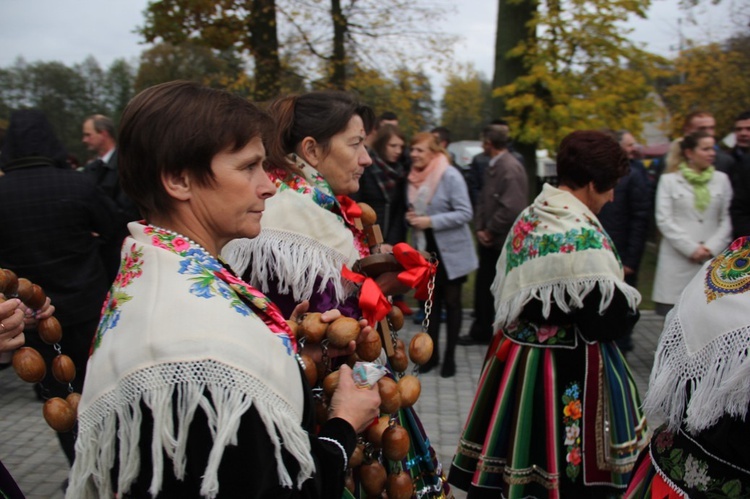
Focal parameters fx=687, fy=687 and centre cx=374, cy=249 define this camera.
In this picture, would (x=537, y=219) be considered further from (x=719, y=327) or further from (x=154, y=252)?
(x=154, y=252)

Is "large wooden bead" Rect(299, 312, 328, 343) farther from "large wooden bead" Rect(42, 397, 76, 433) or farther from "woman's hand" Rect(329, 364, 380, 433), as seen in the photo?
"large wooden bead" Rect(42, 397, 76, 433)

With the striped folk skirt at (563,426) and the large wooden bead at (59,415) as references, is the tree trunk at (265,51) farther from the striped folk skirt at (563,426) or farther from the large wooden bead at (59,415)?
the large wooden bead at (59,415)

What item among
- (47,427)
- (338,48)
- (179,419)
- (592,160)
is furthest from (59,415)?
(338,48)

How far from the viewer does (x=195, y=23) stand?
419 inches

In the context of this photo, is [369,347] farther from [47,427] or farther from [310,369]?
[47,427]

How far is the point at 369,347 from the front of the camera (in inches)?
73.0

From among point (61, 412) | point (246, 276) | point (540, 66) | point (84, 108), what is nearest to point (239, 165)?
point (61, 412)

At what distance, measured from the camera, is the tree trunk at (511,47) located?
8.55 meters

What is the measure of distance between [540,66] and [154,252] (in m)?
7.30

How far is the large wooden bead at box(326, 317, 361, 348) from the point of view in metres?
1.74

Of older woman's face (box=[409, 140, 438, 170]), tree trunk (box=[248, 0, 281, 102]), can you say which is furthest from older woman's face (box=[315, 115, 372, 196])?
tree trunk (box=[248, 0, 281, 102])

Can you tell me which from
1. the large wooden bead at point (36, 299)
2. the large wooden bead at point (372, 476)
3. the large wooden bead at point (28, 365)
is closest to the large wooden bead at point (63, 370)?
the large wooden bead at point (28, 365)

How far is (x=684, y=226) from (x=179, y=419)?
14.6ft

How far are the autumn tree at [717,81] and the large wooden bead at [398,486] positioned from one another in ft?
41.4
